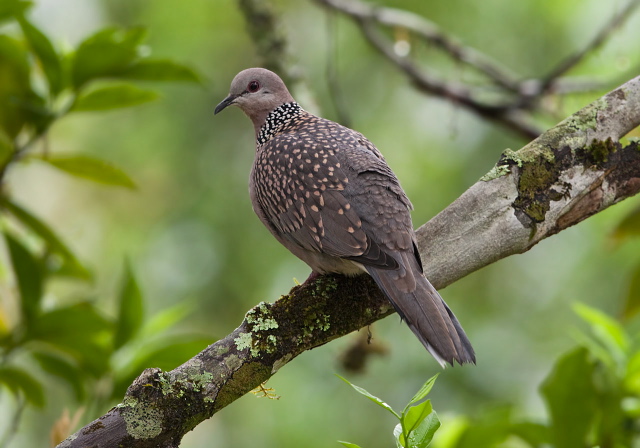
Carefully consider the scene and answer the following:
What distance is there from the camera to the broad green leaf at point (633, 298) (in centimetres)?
375

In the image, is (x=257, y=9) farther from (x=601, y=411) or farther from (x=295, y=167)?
A: (x=601, y=411)

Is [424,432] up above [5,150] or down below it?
below

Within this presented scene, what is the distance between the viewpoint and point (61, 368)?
148 inches

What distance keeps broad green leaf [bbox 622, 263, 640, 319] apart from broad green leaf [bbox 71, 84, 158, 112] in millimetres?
2728

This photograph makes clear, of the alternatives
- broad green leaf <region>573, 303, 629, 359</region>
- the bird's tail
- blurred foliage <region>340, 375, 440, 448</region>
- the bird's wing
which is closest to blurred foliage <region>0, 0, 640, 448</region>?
broad green leaf <region>573, 303, 629, 359</region>

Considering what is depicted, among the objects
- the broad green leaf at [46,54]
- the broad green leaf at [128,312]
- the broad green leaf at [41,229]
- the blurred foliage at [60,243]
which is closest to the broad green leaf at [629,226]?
the blurred foliage at [60,243]

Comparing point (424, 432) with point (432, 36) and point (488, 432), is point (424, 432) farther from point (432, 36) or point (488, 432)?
point (432, 36)

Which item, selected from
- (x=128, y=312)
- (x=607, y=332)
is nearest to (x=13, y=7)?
(x=128, y=312)

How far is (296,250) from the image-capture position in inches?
129

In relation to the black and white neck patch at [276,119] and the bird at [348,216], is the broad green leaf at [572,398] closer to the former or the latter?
the bird at [348,216]

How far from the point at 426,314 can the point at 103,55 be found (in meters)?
2.20

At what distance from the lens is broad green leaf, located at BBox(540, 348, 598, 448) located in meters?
2.94

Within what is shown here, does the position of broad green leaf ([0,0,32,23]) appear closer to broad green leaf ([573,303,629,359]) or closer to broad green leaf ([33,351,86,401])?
broad green leaf ([33,351,86,401])

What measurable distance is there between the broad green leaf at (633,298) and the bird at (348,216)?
1.46 metres
